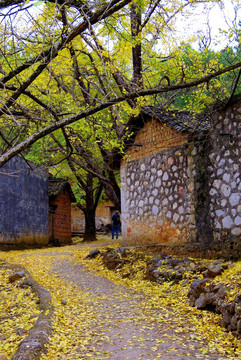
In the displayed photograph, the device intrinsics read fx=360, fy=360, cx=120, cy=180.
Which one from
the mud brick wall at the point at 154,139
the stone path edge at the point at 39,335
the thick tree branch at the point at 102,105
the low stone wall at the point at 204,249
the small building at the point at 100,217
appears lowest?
the stone path edge at the point at 39,335

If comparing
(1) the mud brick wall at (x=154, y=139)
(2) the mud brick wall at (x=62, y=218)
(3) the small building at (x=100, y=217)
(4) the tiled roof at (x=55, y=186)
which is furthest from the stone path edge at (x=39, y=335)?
(3) the small building at (x=100, y=217)

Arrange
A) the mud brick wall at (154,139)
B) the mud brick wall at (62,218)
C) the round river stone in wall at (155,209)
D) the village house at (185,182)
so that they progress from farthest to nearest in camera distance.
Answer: the mud brick wall at (62,218), the round river stone in wall at (155,209), the mud brick wall at (154,139), the village house at (185,182)

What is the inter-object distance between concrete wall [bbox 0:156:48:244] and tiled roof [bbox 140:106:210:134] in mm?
6718

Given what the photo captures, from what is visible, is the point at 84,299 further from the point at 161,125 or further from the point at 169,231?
the point at 161,125

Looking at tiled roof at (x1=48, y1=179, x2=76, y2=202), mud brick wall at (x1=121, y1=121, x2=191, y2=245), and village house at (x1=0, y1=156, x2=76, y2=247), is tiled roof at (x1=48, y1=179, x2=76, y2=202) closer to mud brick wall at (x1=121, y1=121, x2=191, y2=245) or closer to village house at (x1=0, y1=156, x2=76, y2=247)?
village house at (x1=0, y1=156, x2=76, y2=247)

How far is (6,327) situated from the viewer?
545cm

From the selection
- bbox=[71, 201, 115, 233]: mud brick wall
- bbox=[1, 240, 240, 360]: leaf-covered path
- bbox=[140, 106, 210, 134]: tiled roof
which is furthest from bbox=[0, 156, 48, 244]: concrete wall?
bbox=[71, 201, 115, 233]: mud brick wall

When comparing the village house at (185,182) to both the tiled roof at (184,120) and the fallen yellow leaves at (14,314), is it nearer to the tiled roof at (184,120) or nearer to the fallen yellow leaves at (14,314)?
the tiled roof at (184,120)

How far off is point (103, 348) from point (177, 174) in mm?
5968

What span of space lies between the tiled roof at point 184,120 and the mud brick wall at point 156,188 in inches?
11.5

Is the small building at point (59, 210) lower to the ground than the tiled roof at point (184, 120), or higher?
lower

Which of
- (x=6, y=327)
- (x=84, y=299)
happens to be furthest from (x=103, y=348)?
(x=84, y=299)

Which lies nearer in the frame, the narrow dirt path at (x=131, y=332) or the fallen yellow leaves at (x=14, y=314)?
the narrow dirt path at (x=131, y=332)

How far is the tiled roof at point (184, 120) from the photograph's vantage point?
9.02 meters
